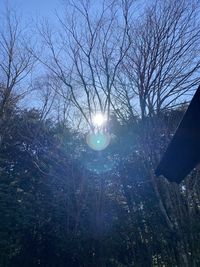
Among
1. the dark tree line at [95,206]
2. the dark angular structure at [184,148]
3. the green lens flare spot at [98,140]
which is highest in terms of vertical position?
the green lens flare spot at [98,140]

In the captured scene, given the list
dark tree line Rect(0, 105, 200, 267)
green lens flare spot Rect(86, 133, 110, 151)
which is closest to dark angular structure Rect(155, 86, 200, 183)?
dark tree line Rect(0, 105, 200, 267)

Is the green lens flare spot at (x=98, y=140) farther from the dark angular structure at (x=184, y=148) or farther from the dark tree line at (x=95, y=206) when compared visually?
the dark angular structure at (x=184, y=148)

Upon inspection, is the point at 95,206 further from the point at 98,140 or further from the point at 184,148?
the point at 184,148

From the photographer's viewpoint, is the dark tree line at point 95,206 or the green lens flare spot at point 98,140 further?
the green lens flare spot at point 98,140

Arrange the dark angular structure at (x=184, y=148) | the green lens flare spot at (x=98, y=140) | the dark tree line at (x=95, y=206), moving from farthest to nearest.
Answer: the green lens flare spot at (x=98, y=140), the dark tree line at (x=95, y=206), the dark angular structure at (x=184, y=148)

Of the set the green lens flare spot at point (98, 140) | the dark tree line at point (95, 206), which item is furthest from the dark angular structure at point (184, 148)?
the green lens flare spot at point (98, 140)

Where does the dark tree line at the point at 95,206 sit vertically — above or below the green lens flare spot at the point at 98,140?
below

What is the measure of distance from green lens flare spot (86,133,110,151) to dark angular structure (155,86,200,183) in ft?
13.4

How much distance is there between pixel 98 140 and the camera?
6.63 meters

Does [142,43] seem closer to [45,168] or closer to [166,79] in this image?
[166,79]

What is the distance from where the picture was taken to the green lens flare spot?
656 cm

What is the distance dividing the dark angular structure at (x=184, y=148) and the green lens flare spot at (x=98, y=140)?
4097 millimetres

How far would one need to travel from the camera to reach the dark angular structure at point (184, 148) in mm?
1767

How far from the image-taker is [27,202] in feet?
20.0
